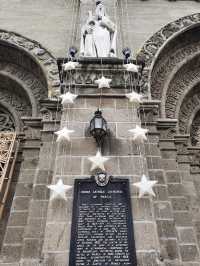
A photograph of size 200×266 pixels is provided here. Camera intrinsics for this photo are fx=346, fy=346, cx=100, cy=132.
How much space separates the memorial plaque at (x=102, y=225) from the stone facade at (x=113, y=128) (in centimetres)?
16

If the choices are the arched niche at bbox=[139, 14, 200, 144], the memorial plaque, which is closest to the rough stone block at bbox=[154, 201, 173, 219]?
the memorial plaque

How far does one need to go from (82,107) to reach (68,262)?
3.66 metres

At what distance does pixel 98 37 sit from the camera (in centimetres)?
967

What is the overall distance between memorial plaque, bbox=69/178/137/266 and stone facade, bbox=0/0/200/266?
162 millimetres

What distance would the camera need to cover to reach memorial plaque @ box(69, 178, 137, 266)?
5.68 m

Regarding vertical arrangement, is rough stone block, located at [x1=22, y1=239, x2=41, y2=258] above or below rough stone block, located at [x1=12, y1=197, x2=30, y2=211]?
below

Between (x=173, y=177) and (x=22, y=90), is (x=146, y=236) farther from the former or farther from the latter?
(x=22, y=90)

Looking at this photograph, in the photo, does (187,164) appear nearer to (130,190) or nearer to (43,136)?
(130,190)

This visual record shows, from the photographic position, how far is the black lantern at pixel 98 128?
7.18 metres

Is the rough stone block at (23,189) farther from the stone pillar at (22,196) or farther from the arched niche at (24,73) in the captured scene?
the arched niche at (24,73)

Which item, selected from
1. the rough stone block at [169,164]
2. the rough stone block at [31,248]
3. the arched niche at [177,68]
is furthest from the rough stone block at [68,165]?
the arched niche at [177,68]

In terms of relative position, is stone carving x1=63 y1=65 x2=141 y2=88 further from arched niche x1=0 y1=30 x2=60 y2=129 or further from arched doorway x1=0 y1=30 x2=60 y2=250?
arched niche x1=0 y1=30 x2=60 y2=129

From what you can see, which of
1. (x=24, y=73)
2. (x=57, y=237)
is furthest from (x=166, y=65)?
(x=57, y=237)

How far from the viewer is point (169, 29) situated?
11859mm
